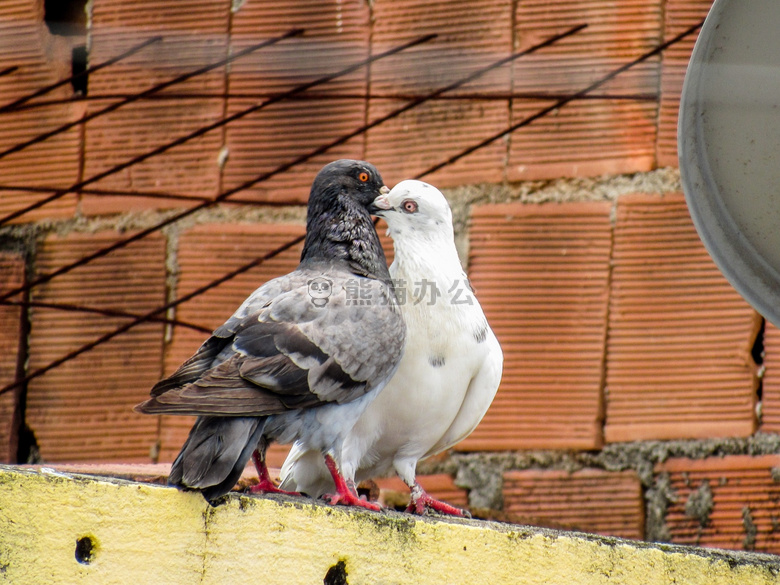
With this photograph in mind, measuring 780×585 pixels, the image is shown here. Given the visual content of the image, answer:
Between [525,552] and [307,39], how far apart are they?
5.37 ft

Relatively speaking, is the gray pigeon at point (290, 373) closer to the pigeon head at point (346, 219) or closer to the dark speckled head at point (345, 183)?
the pigeon head at point (346, 219)

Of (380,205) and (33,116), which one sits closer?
(380,205)

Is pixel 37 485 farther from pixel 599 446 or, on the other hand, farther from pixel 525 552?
pixel 599 446

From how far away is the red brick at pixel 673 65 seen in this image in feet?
9.39

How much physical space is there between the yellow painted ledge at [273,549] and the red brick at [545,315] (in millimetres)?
906

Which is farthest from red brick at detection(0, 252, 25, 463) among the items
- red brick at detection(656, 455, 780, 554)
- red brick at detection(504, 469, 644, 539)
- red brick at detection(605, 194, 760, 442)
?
red brick at detection(656, 455, 780, 554)

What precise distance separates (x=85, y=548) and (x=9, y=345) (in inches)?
51.3

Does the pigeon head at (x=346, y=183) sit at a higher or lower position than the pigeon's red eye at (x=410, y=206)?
higher

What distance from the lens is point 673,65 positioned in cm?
288

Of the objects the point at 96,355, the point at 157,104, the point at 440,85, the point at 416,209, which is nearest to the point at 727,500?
the point at 416,209

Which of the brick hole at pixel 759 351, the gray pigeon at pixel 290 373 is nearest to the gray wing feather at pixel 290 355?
the gray pigeon at pixel 290 373

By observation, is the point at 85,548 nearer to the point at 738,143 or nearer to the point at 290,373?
the point at 290,373

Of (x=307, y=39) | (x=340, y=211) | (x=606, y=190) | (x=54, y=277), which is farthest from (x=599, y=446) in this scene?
(x=54, y=277)

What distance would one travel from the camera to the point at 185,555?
75.6 inches
